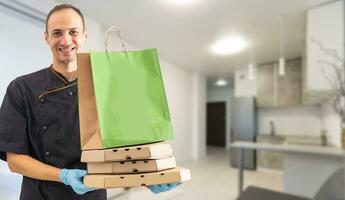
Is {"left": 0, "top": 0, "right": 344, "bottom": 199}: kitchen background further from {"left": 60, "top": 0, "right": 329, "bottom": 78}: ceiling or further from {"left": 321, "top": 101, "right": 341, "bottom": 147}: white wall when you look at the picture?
{"left": 321, "top": 101, "right": 341, "bottom": 147}: white wall

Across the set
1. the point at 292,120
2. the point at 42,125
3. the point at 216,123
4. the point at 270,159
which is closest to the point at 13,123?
the point at 42,125

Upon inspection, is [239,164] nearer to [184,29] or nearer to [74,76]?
[184,29]

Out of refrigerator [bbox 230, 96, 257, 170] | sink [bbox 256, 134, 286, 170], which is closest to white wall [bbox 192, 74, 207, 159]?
refrigerator [bbox 230, 96, 257, 170]

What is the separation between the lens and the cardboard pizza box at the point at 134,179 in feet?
0.71

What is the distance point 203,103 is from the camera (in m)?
0.57

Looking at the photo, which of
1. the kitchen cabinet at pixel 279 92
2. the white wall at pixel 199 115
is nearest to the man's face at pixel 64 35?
the white wall at pixel 199 115

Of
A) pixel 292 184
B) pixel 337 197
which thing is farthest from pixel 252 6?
pixel 292 184

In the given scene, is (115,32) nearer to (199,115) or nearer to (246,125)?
(199,115)

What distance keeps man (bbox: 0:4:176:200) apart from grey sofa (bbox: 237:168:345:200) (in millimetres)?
1063

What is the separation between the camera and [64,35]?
25 cm

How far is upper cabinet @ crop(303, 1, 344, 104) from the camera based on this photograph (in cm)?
95

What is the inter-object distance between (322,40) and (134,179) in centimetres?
141

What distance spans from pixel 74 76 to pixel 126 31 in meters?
0.11

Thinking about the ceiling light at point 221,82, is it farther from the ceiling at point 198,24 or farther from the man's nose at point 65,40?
the man's nose at point 65,40
